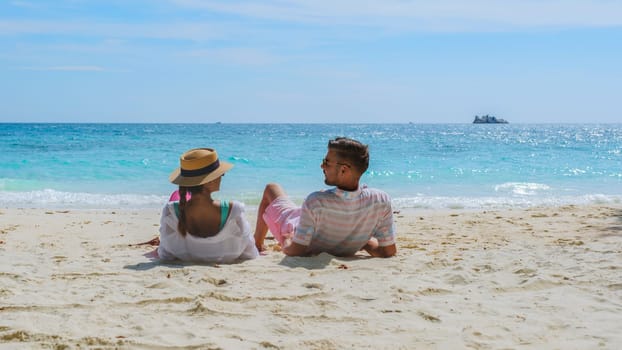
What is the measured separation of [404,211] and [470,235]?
128 inches

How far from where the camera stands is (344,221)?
5066 mm

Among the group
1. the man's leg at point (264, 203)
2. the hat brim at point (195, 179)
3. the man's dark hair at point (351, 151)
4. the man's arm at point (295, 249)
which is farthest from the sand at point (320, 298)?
the man's dark hair at point (351, 151)

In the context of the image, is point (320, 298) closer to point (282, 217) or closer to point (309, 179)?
point (282, 217)

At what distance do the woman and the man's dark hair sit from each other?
922 millimetres

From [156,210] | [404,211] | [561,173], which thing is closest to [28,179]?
[156,210]

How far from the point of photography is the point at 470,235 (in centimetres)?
707

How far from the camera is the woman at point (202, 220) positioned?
15.8 ft

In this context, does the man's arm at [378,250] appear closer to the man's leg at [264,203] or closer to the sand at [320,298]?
the sand at [320,298]

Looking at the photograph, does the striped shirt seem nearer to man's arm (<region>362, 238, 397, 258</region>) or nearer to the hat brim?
man's arm (<region>362, 238, 397, 258</region>)

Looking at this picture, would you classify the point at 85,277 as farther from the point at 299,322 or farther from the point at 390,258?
the point at 390,258

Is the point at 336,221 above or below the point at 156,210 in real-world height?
above

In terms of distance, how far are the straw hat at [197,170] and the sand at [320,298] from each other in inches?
26.9

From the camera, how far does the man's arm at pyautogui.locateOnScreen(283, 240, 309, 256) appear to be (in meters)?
5.07

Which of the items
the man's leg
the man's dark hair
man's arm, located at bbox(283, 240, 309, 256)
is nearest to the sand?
man's arm, located at bbox(283, 240, 309, 256)
